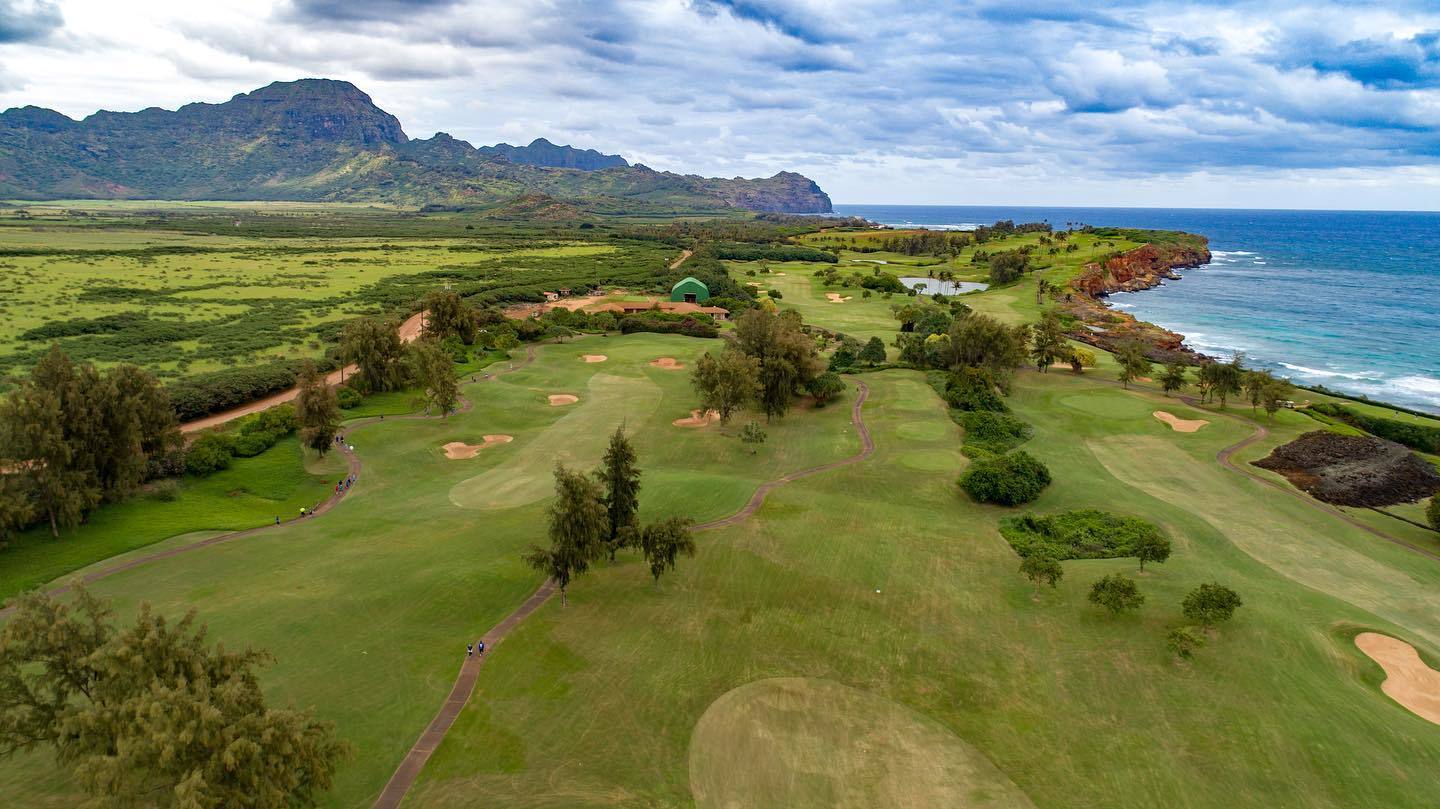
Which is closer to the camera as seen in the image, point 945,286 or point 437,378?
point 437,378

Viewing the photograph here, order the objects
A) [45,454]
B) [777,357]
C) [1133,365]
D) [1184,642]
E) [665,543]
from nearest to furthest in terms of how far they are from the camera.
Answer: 1. [1184,642]
2. [665,543]
3. [45,454]
4. [777,357]
5. [1133,365]

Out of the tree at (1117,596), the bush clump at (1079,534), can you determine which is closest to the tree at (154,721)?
the tree at (1117,596)

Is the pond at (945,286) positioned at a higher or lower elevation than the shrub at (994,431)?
higher

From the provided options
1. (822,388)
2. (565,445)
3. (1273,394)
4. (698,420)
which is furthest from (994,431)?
(565,445)

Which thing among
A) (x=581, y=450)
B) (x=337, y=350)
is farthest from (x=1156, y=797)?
(x=337, y=350)

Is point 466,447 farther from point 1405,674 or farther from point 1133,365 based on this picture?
point 1133,365

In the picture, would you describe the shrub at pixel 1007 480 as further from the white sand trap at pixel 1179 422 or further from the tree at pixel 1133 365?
the tree at pixel 1133 365

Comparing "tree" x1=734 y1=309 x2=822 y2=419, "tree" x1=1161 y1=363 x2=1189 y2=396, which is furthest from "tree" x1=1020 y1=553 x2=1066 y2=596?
"tree" x1=1161 y1=363 x2=1189 y2=396

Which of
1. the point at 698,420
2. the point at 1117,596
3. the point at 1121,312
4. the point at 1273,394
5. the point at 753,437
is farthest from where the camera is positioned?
the point at 1121,312

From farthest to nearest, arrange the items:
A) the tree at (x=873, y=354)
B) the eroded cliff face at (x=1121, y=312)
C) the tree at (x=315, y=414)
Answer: the eroded cliff face at (x=1121, y=312)
the tree at (x=873, y=354)
the tree at (x=315, y=414)
